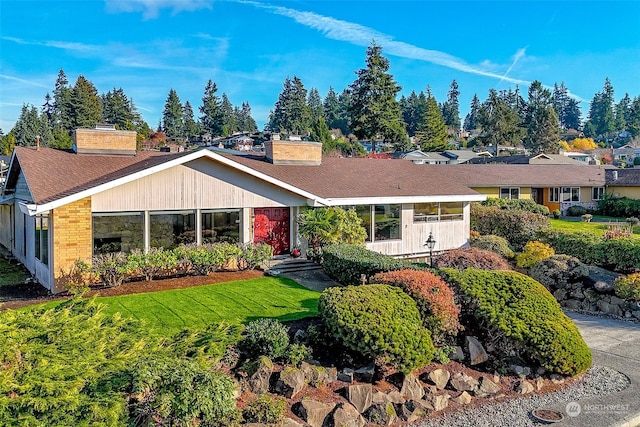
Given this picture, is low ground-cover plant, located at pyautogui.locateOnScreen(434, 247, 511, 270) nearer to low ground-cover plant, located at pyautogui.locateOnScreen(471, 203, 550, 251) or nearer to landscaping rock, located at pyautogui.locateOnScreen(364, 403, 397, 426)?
low ground-cover plant, located at pyautogui.locateOnScreen(471, 203, 550, 251)

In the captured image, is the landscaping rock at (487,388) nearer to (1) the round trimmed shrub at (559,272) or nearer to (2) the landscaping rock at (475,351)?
(2) the landscaping rock at (475,351)

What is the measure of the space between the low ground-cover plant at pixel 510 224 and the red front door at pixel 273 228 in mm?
10699

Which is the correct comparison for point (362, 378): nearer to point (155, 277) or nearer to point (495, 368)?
point (495, 368)

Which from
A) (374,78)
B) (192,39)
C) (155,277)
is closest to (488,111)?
(374,78)

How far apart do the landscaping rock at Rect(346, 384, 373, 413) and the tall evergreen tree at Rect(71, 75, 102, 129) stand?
7705 centimetres

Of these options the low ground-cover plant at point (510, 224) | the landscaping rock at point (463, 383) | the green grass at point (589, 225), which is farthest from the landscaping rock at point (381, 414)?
the green grass at point (589, 225)

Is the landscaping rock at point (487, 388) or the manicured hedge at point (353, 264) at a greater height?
the manicured hedge at point (353, 264)

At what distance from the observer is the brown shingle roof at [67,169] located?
14.3 meters

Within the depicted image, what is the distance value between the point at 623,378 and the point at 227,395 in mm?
7949

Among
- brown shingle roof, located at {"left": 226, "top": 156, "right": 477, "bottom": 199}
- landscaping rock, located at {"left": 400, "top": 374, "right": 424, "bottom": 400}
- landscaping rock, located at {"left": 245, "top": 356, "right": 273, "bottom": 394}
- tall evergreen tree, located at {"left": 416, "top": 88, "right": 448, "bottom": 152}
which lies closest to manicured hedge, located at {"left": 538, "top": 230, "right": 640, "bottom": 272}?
brown shingle roof, located at {"left": 226, "top": 156, "right": 477, "bottom": 199}

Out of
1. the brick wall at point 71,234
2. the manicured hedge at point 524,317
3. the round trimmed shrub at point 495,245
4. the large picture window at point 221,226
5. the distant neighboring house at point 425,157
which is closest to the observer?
the manicured hedge at point 524,317

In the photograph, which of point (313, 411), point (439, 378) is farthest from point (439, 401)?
point (313, 411)

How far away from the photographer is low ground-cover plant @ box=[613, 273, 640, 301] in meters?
14.0

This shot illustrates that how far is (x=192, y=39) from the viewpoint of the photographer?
24438 mm
